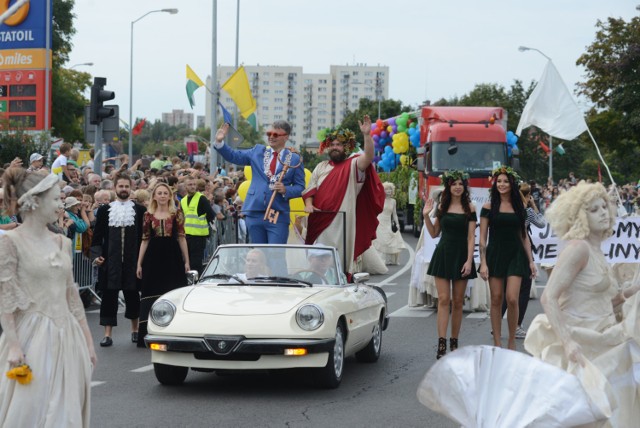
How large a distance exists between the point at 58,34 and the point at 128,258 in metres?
56.3

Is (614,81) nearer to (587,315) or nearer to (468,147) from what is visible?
(468,147)

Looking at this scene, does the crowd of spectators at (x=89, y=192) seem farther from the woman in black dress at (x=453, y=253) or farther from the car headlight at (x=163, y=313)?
the woman in black dress at (x=453, y=253)

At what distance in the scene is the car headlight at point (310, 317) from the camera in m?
9.23

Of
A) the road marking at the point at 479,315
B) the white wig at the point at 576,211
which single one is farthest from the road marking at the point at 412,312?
the white wig at the point at 576,211

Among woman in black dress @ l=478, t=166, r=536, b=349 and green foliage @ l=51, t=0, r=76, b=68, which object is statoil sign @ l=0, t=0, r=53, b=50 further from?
woman in black dress @ l=478, t=166, r=536, b=349

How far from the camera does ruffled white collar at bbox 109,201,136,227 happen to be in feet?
41.4

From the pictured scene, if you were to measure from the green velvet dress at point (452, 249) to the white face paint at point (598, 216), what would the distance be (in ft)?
16.0

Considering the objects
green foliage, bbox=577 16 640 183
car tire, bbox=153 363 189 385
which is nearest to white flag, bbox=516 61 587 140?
car tire, bbox=153 363 189 385

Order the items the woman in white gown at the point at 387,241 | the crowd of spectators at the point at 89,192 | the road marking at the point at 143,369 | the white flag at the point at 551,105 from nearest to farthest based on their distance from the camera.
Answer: the road marking at the point at 143,369 → the white flag at the point at 551,105 → the crowd of spectators at the point at 89,192 → the woman in white gown at the point at 387,241

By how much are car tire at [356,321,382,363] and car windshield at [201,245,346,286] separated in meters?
0.81

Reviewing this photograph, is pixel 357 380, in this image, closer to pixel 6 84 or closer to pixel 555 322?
pixel 555 322

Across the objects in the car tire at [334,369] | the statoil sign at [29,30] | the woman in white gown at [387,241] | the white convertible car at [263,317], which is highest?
the statoil sign at [29,30]

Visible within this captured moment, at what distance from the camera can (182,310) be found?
9445 millimetres

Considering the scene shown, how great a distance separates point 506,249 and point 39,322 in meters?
6.31
